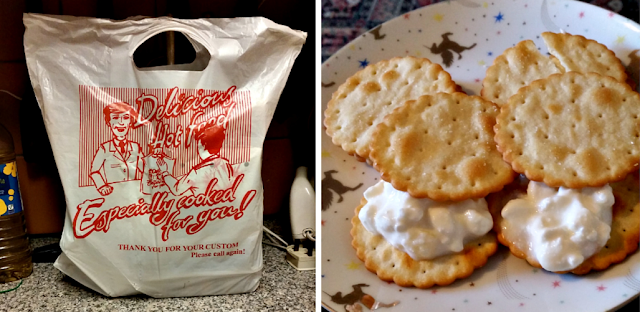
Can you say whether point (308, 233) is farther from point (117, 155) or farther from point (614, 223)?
point (614, 223)

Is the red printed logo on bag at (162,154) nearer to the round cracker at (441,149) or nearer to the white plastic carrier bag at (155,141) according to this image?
the white plastic carrier bag at (155,141)

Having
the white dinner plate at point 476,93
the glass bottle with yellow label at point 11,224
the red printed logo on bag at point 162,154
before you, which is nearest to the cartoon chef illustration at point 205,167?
the red printed logo on bag at point 162,154

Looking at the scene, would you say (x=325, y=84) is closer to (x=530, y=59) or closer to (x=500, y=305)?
(x=530, y=59)

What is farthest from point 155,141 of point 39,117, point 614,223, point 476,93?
point 614,223

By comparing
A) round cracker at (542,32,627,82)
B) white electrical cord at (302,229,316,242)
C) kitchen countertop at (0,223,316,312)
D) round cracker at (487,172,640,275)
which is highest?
round cracker at (542,32,627,82)

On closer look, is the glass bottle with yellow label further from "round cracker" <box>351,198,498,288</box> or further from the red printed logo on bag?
"round cracker" <box>351,198,498,288</box>

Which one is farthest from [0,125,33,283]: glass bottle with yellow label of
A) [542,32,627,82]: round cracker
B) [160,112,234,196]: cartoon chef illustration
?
[542,32,627,82]: round cracker

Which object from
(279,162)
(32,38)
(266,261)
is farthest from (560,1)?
(32,38)
